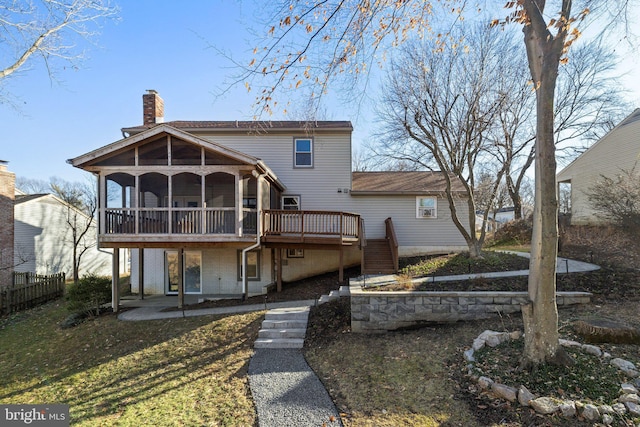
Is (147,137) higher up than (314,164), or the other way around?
(147,137)

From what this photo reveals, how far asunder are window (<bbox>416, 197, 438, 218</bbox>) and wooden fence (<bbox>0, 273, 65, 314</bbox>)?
16.5m

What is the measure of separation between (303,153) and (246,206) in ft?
11.6

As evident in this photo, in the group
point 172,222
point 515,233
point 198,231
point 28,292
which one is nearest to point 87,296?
point 172,222

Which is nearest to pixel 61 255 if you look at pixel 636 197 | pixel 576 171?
pixel 636 197

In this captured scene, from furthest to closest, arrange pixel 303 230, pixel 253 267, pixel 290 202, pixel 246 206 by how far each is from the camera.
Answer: pixel 290 202, pixel 246 206, pixel 253 267, pixel 303 230

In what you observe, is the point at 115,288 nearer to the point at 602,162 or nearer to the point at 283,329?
the point at 283,329

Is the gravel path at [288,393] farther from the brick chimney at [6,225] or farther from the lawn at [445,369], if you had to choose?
the brick chimney at [6,225]

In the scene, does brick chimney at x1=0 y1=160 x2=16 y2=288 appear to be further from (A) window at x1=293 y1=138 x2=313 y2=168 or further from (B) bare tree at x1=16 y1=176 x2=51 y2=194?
(B) bare tree at x1=16 y1=176 x2=51 y2=194

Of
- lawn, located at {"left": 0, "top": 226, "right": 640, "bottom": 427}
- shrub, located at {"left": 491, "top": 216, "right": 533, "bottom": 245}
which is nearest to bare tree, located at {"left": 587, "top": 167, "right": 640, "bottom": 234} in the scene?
lawn, located at {"left": 0, "top": 226, "right": 640, "bottom": 427}

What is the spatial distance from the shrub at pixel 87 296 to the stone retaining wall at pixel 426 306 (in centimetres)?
863

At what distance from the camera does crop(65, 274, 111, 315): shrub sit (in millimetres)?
9990

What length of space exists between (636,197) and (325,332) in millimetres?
11696

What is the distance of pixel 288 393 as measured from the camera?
5.11 meters

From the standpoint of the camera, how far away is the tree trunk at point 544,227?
15.7 feet
